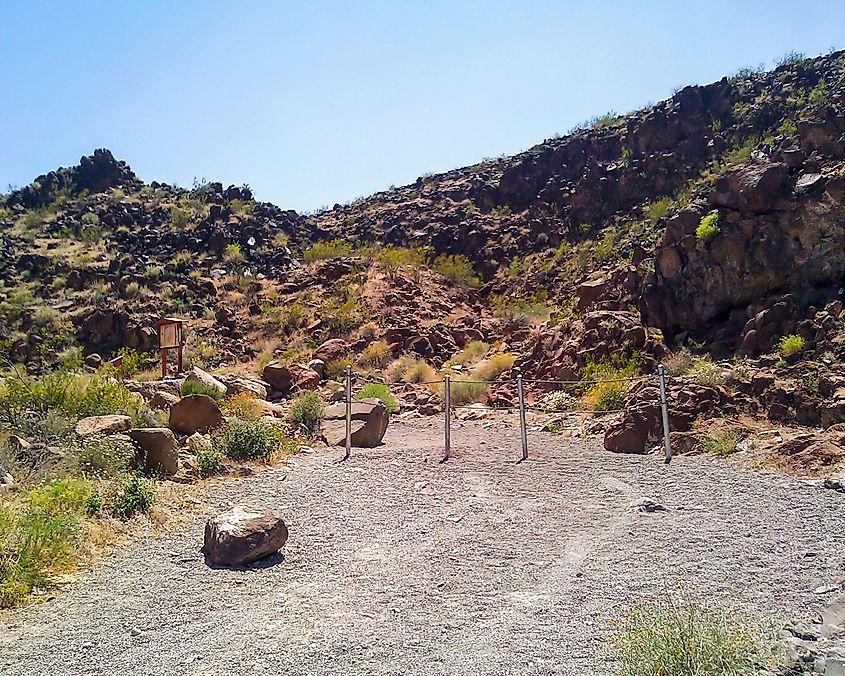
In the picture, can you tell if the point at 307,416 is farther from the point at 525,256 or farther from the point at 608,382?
the point at 525,256

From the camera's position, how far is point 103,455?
8.79m

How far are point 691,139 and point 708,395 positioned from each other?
2405 cm

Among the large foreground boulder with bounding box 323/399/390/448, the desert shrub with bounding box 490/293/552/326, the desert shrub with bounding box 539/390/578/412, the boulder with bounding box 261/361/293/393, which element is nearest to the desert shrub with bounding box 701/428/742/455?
the desert shrub with bounding box 539/390/578/412

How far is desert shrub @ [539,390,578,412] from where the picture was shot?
49.0ft

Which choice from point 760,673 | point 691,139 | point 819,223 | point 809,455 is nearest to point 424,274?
point 691,139

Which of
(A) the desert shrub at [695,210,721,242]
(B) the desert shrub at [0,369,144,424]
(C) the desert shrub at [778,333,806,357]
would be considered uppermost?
(A) the desert shrub at [695,210,721,242]

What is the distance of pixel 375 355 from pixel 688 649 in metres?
20.9

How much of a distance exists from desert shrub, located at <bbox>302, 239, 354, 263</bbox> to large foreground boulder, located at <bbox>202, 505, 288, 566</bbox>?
94.5 feet

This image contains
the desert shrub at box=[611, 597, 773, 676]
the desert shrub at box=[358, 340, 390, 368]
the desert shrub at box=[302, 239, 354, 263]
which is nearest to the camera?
the desert shrub at box=[611, 597, 773, 676]

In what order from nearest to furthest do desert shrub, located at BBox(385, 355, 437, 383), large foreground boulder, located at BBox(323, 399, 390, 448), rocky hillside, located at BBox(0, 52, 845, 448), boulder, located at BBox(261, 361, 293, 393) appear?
large foreground boulder, located at BBox(323, 399, 390, 448), rocky hillside, located at BBox(0, 52, 845, 448), boulder, located at BBox(261, 361, 293, 393), desert shrub, located at BBox(385, 355, 437, 383)

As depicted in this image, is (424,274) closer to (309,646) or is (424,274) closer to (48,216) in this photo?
(48,216)

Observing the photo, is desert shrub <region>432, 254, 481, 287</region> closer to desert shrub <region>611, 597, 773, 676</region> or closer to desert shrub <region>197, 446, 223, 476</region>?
desert shrub <region>197, 446, 223, 476</region>

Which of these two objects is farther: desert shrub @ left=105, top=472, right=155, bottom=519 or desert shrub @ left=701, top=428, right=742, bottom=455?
desert shrub @ left=701, top=428, right=742, bottom=455

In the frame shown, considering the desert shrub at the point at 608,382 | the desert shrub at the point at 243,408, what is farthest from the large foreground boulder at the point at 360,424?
the desert shrub at the point at 608,382
